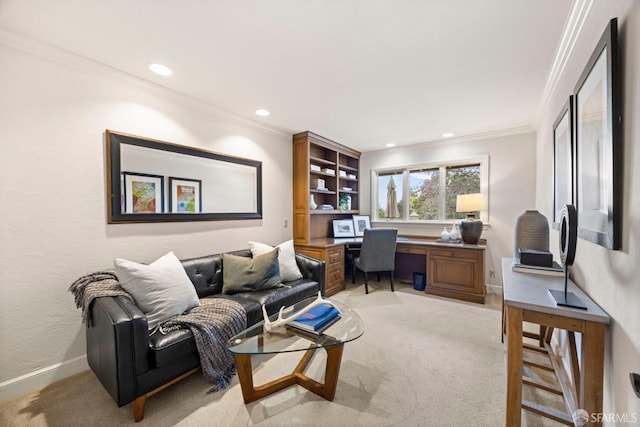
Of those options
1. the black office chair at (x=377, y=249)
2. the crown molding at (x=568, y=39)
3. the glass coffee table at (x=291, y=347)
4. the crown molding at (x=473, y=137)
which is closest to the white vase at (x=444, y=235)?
the black office chair at (x=377, y=249)

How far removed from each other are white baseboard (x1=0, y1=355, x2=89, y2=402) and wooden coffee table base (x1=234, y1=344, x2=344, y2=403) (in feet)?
4.66

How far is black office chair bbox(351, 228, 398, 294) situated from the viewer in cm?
371

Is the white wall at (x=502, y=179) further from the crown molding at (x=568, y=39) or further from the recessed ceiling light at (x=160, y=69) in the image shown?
the recessed ceiling light at (x=160, y=69)

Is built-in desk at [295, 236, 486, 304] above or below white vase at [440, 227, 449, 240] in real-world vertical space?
below

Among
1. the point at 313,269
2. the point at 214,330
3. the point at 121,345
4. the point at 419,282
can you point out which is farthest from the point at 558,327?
the point at 419,282

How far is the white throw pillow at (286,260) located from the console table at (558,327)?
6.44 ft

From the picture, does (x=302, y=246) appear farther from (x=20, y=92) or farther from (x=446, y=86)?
(x=20, y=92)

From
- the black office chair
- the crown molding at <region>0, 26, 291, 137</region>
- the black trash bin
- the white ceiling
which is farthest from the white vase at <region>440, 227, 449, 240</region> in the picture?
the crown molding at <region>0, 26, 291, 137</region>

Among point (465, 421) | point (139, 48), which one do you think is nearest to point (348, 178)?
point (139, 48)

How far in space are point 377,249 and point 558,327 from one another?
101 inches

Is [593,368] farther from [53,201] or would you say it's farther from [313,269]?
[53,201]

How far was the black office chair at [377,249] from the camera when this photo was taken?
3715 mm

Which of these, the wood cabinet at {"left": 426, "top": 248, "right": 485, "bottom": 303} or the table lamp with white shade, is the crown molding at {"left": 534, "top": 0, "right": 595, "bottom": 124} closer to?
the table lamp with white shade

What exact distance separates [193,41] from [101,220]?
1.57 m
